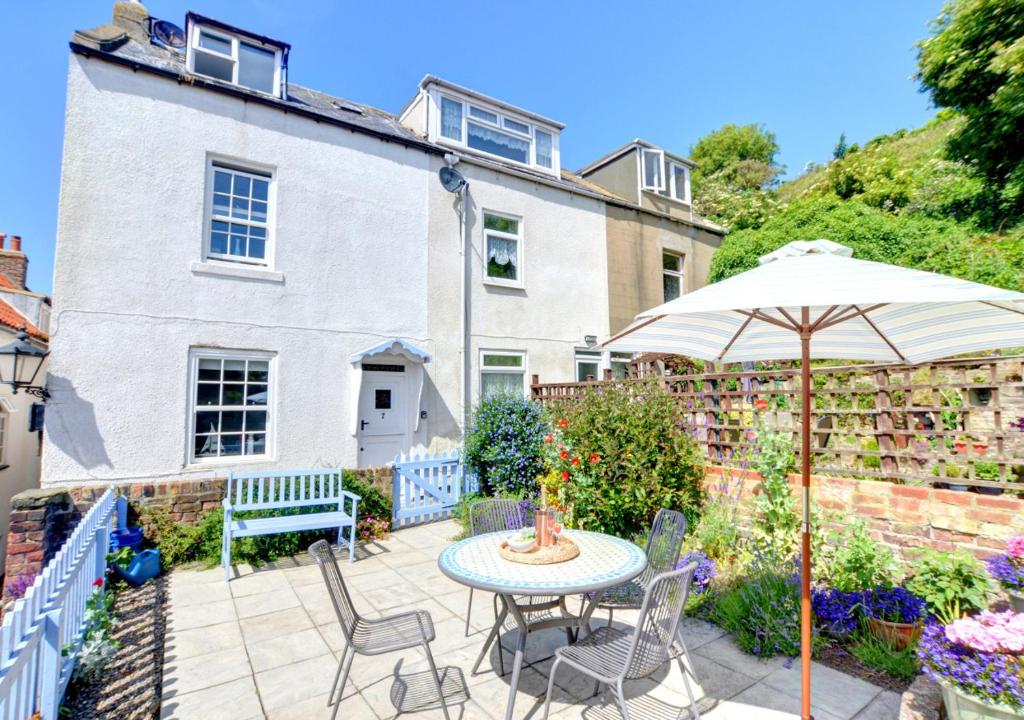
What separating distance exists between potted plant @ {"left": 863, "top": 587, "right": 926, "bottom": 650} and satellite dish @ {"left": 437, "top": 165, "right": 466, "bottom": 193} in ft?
29.5

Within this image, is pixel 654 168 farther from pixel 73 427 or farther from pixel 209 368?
pixel 73 427

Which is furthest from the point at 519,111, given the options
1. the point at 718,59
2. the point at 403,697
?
the point at 403,697

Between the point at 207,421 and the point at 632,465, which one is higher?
the point at 207,421

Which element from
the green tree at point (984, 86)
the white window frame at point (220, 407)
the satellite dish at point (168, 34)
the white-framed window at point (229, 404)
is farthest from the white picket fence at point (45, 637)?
the green tree at point (984, 86)

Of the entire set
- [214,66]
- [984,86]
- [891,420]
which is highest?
[984,86]

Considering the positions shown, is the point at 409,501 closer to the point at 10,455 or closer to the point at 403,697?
the point at 403,697

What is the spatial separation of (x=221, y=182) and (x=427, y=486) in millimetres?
6033

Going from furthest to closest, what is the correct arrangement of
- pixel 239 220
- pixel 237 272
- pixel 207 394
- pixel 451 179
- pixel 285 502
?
1. pixel 451 179
2. pixel 239 220
3. pixel 237 272
4. pixel 207 394
5. pixel 285 502

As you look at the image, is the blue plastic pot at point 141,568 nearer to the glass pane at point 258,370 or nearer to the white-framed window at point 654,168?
the glass pane at point 258,370

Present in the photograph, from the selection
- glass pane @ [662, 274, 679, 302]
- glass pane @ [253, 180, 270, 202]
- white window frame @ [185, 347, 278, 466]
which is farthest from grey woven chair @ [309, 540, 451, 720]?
glass pane @ [662, 274, 679, 302]

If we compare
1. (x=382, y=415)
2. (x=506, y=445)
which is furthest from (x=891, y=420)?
(x=382, y=415)

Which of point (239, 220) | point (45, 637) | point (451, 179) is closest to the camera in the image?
point (45, 637)

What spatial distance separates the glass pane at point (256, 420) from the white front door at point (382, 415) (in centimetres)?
150

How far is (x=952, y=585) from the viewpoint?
140 inches
